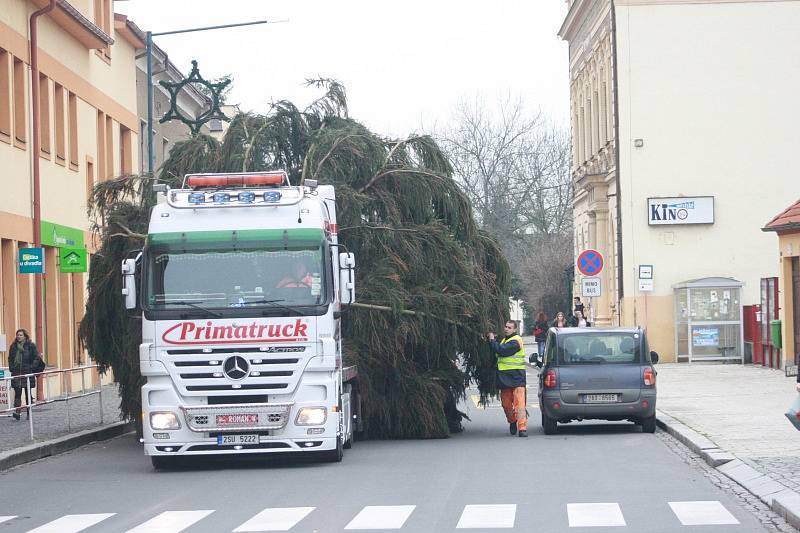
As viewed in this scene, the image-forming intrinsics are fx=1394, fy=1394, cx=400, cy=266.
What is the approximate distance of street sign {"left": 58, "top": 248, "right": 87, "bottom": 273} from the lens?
81.0ft

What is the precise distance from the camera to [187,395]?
15812 mm

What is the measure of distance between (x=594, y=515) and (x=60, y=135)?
24.8m

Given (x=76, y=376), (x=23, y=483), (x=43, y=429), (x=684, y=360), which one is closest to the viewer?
(x=23, y=483)

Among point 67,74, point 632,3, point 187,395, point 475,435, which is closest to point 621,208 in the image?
point 632,3

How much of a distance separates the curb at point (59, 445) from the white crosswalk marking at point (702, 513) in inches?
347

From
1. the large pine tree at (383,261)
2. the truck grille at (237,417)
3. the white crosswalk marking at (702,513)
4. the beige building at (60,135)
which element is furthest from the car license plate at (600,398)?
the beige building at (60,135)

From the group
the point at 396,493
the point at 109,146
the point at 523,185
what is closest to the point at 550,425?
the point at 396,493

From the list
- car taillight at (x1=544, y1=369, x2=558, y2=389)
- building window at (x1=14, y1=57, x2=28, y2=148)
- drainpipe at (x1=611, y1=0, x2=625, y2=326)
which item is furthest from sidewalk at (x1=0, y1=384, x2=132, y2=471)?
drainpipe at (x1=611, y1=0, x2=625, y2=326)

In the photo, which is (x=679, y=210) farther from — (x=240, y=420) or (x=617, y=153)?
(x=240, y=420)

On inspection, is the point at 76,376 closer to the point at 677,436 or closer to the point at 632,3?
the point at 677,436

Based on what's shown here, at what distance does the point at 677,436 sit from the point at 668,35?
2783cm

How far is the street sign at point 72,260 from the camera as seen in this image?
2470 cm

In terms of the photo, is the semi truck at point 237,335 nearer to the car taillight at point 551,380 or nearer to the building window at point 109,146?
the car taillight at point 551,380

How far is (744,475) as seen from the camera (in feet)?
46.0
